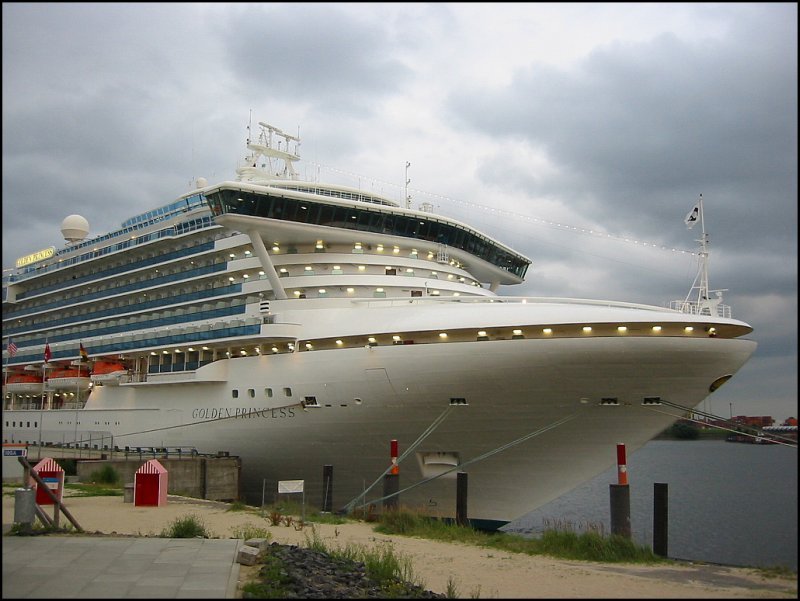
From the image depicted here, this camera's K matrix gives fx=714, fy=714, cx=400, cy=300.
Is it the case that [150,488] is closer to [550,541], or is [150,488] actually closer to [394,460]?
[394,460]

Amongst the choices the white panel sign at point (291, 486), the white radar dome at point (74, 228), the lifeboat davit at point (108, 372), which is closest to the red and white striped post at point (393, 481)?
the white panel sign at point (291, 486)

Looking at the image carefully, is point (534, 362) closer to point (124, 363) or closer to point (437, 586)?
point (437, 586)

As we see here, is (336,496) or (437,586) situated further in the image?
(336,496)

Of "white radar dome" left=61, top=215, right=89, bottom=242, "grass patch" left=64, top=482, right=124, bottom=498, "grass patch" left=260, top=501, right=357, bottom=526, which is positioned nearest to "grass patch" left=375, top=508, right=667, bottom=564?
"grass patch" left=260, top=501, right=357, bottom=526

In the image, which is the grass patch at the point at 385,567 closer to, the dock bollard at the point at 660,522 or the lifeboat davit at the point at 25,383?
the dock bollard at the point at 660,522

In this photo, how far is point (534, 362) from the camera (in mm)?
17375

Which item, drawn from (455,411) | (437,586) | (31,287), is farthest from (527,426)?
(31,287)

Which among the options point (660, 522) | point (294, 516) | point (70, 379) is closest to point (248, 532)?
point (294, 516)

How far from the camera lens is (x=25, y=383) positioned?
125 ft

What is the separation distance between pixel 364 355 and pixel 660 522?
876 cm

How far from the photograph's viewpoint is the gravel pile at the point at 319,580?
9.05 metres

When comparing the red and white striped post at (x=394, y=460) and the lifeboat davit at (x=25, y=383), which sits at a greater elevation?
the lifeboat davit at (x=25, y=383)

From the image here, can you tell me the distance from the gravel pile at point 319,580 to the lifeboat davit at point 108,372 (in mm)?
20554

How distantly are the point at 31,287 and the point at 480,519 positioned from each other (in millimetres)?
34011
